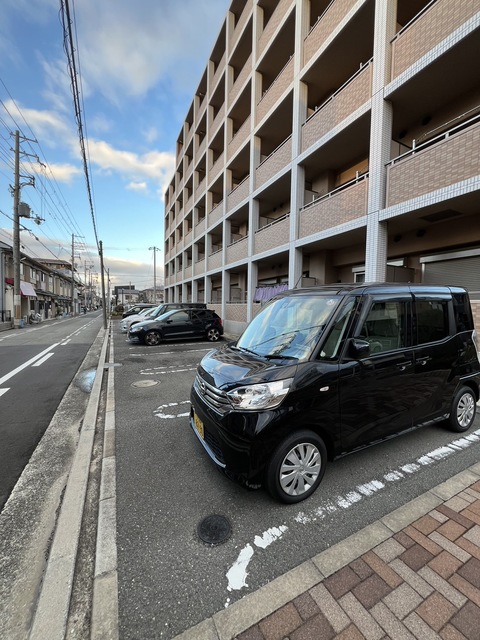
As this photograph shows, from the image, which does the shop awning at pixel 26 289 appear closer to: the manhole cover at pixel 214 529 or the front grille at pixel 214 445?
the front grille at pixel 214 445

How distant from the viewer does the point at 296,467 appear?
2.40 metres

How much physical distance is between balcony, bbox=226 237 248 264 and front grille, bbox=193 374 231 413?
11.5 meters

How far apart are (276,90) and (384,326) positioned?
40.1 ft

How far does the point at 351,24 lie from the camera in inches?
306

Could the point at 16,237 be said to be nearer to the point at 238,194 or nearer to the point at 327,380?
the point at 238,194

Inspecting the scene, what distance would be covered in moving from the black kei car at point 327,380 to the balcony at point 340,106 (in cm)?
696

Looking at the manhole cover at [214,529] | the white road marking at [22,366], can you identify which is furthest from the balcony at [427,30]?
the white road marking at [22,366]

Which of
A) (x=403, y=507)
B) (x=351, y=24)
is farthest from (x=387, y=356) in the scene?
(x=351, y=24)

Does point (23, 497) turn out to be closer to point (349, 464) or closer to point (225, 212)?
point (349, 464)

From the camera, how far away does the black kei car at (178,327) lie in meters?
11.7

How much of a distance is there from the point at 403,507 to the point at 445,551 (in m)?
→ 0.40

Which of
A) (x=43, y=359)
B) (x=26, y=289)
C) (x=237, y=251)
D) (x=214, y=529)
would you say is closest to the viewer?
(x=214, y=529)

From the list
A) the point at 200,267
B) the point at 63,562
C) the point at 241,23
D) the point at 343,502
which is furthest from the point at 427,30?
the point at 200,267

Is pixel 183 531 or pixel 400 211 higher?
pixel 400 211
